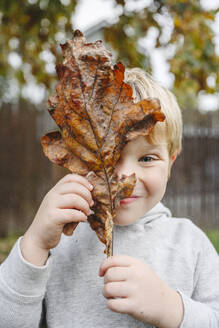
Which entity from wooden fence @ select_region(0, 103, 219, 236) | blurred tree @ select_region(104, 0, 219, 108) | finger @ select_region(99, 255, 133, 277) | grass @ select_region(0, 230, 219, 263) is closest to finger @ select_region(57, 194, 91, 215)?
finger @ select_region(99, 255, 133, 277)

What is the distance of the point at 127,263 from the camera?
2.75 ft

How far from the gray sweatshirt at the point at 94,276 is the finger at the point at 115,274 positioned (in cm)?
27

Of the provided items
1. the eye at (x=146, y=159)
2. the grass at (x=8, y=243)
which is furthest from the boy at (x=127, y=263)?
the grass at (x=8, y=243)

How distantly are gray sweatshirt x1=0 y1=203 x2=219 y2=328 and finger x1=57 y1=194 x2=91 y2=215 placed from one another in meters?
0.23

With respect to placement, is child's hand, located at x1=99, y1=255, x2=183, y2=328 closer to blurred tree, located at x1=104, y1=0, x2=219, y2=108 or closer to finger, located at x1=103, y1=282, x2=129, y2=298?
finger, located at x1=103, y1=282, x2=129, y2=298

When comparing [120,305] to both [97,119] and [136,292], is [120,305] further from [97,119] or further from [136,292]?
[97,119]

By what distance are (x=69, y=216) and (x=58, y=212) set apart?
36mm

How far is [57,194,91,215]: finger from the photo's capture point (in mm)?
856

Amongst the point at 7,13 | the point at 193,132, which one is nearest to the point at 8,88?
the point at 193,132

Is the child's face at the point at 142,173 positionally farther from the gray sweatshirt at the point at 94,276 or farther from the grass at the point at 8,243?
the grass at the point at 8,243

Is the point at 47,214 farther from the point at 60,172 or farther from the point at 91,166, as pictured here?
the point at 60,172

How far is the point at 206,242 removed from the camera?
1.29m

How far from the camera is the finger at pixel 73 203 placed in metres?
0.86

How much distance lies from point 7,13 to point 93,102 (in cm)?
298
